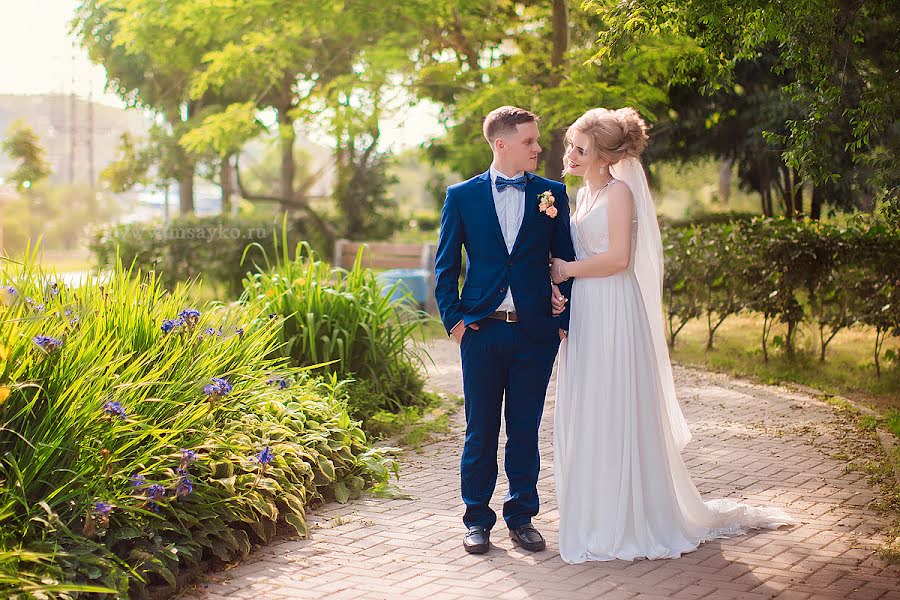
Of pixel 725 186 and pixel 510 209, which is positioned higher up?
pixel 725 186

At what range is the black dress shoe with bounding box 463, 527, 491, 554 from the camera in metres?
4.98

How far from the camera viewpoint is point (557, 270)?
5043mm

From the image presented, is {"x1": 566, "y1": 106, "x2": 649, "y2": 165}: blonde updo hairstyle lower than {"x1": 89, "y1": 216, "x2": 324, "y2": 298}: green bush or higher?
higher

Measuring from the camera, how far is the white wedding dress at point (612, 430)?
494 cm

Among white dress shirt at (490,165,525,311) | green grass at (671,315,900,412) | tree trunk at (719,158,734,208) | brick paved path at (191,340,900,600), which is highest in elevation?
tree trunk at (719,158,734,208)

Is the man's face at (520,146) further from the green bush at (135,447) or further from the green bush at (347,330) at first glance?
the green bush at (347,330)

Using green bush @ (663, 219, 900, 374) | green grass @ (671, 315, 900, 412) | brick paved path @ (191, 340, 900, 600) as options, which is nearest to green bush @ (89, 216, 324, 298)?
green grass @ (671, 315, 900, 412)

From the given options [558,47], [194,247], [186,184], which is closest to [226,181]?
[186,184]

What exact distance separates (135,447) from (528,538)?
2.00 metres

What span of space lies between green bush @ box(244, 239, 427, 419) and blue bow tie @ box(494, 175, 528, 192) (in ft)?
10.2

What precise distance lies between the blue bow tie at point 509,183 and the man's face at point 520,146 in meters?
0.07

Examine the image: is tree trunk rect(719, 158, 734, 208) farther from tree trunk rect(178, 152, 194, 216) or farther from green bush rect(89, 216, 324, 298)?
green bush rect(89, 216, 324, 298)

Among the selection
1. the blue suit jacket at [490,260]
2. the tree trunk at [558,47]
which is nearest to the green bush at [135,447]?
the blue suit jacket at [490,260]

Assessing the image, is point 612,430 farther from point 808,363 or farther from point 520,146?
point 808,363
